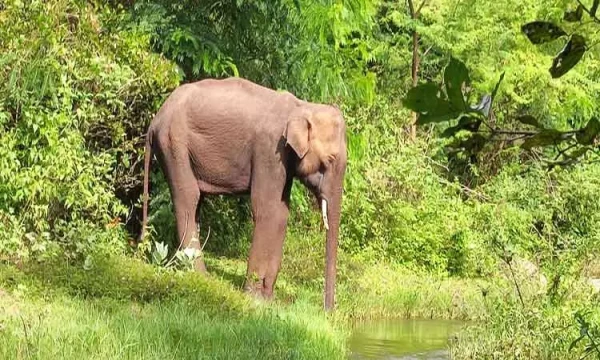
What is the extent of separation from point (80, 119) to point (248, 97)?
178cm

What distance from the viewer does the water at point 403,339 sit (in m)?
8.46

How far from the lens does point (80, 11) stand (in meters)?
11.1

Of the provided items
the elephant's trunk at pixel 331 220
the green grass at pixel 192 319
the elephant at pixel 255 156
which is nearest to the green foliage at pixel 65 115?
the elephant at pixel 255 156

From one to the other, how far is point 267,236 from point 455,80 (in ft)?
28.5

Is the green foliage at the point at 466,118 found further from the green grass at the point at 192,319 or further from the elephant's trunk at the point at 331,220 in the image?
the elephant's trunk at the point at 331,220

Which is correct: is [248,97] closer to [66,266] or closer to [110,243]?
[110,243]

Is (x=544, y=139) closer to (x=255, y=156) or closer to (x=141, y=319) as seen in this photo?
(x=141, y=319)

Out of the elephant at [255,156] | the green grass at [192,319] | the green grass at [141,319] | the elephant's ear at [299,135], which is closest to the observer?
the green grass at [141,319]

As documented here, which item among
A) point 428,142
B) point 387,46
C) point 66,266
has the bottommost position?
point 66,266

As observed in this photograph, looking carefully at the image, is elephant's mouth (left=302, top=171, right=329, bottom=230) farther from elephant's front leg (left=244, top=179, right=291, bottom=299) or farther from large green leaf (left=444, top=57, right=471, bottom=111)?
large green leaf (left=444, top=57, right=471, bottom=111)

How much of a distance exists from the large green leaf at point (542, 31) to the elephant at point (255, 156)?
822 centimetres

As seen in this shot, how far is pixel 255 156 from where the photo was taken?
9945mm

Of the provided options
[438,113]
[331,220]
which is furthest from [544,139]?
[331,220]

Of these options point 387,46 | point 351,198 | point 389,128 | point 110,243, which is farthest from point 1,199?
point 387,46
